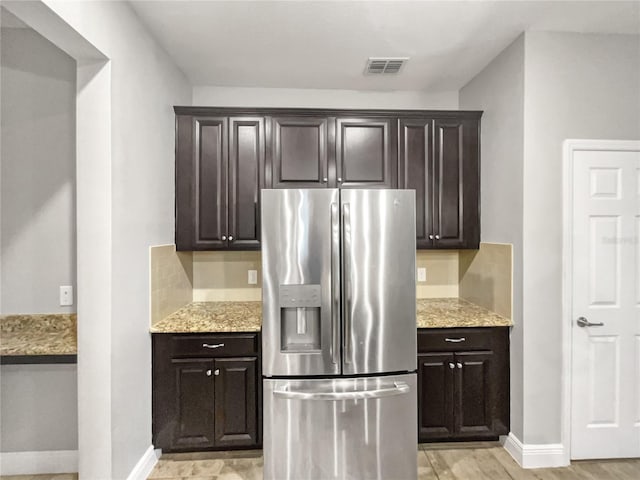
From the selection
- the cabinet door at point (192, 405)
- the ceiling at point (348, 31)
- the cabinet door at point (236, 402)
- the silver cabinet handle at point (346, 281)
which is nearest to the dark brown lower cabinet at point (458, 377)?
the silver cabinet handle at point (346, 281)

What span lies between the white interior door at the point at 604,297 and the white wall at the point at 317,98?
4.43 ft

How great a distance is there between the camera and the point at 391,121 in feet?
9.51

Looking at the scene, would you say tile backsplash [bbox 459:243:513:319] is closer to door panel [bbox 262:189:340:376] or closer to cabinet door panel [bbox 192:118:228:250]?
door panel [bbox 262:189:340:376]

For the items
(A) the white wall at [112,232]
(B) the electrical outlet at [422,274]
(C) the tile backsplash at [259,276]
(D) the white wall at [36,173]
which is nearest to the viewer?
(A) the white wall at [112,232]

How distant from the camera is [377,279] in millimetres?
2146

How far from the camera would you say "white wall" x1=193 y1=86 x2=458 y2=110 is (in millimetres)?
3182

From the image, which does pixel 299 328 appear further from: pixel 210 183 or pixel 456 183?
pixel 456 183

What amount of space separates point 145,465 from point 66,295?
1.13m

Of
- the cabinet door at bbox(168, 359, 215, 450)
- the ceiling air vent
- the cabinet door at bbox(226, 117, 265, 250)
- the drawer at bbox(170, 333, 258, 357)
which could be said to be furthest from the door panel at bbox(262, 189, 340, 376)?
the ceiling air vent

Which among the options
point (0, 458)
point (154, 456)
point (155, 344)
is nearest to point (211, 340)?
point (155, 344)

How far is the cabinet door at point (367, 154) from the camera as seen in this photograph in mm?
2891

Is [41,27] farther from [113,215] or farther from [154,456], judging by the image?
[154,456]

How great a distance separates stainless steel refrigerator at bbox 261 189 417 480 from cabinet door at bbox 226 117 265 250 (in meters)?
0.74

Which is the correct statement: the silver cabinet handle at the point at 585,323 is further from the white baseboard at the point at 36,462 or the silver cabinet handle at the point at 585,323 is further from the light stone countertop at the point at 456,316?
the white baseboard at the point at 36,462
